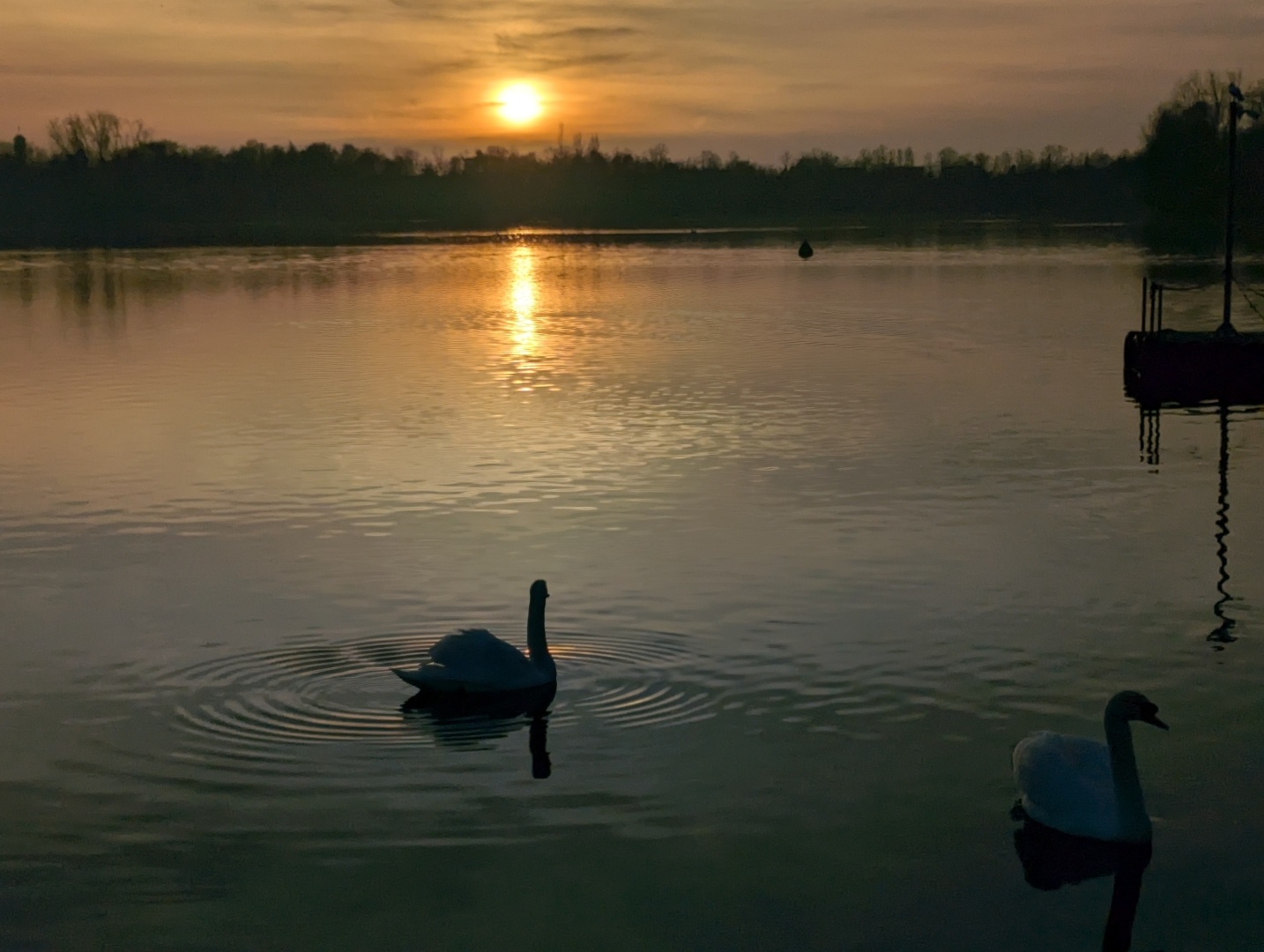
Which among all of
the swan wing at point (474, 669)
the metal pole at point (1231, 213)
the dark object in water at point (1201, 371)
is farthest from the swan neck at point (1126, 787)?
the metal pole at point (1231, 213)

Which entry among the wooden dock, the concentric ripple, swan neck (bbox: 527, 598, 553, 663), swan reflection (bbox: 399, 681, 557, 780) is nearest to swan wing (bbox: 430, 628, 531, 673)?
swan neck (bbox: 527, 598, 553, 663)

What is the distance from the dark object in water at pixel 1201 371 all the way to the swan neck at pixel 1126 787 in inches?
1073

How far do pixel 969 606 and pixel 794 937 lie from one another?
833 cm

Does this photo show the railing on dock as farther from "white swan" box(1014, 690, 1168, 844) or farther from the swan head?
the swan head

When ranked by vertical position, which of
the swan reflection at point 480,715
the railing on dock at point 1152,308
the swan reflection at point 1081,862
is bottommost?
the swan reflection at point 1081,862

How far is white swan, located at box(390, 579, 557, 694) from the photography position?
47.9ft

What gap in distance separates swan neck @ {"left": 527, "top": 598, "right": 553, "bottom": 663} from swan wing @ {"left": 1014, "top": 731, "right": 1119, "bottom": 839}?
4.39m

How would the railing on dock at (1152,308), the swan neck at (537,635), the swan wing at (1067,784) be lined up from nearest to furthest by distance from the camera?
the swan wing at (1067,784)
the swan neck at (537,635)
the railing on dock at (1152,308)

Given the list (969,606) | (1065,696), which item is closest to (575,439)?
(969,606)

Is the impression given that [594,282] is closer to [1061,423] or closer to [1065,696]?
[1061,423]

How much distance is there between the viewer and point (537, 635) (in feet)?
49.4

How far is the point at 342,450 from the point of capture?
29.6 metres

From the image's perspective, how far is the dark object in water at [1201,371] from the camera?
37594 mm

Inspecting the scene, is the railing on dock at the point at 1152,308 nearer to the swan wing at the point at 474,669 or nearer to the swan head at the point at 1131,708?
the swan wing at the point at 474,669
